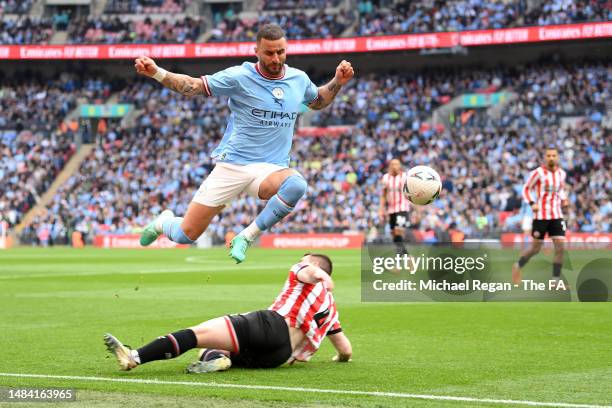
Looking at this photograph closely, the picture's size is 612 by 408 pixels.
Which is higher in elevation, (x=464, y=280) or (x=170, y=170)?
(x=170, y=170)

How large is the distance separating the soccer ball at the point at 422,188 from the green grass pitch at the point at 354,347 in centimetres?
149

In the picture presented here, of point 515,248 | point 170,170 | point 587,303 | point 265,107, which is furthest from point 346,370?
point 170,170

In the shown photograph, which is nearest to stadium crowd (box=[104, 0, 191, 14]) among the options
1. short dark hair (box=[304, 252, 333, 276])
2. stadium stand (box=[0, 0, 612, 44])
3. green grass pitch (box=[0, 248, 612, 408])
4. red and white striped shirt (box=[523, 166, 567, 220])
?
stadium stand (box=[0, 0, 612, 44])

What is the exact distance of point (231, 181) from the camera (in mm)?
10031

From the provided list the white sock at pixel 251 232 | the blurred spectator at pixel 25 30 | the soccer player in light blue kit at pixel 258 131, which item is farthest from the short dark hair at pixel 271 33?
the blurred spectator at pixel 25 30

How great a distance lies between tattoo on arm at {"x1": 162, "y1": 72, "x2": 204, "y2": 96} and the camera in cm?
920

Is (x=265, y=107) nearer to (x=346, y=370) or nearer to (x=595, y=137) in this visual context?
(x=346, y=370)

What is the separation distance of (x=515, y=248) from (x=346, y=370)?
84.4 feet

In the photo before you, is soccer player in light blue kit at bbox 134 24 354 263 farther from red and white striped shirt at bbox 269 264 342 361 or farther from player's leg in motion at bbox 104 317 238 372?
player's leg in motion at bbox 104 317 238 372

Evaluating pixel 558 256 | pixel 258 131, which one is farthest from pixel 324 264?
pixel 558 256

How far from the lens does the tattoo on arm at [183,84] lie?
9.20 metres

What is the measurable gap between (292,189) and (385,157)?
34.0 metres

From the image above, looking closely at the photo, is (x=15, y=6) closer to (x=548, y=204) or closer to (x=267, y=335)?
(x=548, y=204)

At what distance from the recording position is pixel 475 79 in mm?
46875
